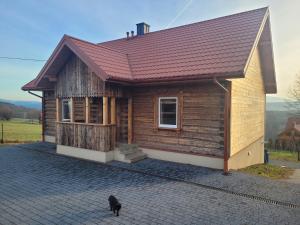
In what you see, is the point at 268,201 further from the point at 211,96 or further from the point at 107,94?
the point at 107,94

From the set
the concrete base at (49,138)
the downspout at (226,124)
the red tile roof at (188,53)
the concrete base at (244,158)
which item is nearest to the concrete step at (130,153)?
the red tile roof at (188,53)

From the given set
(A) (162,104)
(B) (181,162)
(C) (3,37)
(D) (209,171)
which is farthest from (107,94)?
(C) (3,37)

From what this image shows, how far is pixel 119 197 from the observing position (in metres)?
5.77

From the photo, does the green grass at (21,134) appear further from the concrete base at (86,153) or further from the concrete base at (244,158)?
the concrete base at (244,158)

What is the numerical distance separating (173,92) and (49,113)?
915 centimetres

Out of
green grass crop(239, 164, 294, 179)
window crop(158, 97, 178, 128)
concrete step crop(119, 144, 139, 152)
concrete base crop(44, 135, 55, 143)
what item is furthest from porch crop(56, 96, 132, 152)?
green grass crop(239, 164, 294, 179)

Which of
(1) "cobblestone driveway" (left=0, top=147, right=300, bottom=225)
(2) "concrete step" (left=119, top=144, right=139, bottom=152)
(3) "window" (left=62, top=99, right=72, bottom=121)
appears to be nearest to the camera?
(1) "cobblestone driveway" (left=0, top=147, right=300, bottom=225)

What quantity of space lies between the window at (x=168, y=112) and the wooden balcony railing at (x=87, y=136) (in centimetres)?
213

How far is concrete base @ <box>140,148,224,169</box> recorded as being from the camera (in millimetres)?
8156

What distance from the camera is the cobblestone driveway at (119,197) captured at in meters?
4.65

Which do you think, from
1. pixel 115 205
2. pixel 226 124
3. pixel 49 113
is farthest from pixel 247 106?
pixel 49 113

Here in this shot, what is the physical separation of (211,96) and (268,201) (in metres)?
3.96

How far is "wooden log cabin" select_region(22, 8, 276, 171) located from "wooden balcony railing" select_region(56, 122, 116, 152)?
42 millimetres

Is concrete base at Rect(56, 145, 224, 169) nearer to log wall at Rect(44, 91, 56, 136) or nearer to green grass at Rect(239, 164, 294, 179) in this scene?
A: green grass at Rect(239, 164, 294, 179)
